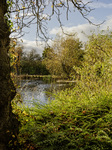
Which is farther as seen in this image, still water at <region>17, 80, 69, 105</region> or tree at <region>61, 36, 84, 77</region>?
tree at <region>61, 36, 84, 77</region>

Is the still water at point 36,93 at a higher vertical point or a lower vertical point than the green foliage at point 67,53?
lower

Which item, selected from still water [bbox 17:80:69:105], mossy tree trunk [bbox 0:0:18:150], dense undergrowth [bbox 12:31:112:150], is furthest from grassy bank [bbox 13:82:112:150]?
still water [bbox 17:80:69:105]

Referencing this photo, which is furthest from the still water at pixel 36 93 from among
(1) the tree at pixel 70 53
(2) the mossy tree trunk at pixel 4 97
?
(1) the tree at pixel 70 53

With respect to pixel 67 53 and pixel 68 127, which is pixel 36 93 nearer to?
pixel 68 127

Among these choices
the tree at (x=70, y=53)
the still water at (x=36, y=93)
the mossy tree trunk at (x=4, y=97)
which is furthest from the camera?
the tree at (x=70, y=53)

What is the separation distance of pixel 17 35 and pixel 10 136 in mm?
1694

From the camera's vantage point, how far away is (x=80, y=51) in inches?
855

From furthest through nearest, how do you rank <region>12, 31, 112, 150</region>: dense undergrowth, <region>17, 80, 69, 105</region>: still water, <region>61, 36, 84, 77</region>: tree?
<region>61, 36, 84, 77</region>: tree, <region>17, 80, 69, 105</region>: still water, <region>12, 31, 112, 150</region>: dense undergrowth

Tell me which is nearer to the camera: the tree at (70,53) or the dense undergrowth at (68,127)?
the dense undergrowth at (68,127)

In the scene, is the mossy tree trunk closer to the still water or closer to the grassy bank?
the grassy bank

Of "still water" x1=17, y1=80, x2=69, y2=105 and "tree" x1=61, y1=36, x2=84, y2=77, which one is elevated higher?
"tree" x1=61, y1=36, x2=84, y2=77

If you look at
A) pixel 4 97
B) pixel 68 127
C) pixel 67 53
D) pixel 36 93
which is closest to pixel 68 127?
pixel 68 127

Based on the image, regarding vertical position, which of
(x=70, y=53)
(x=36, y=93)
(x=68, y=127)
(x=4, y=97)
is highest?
(x=70, y=53)

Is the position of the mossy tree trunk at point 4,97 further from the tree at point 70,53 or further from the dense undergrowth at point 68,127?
the tree at point 70,53
